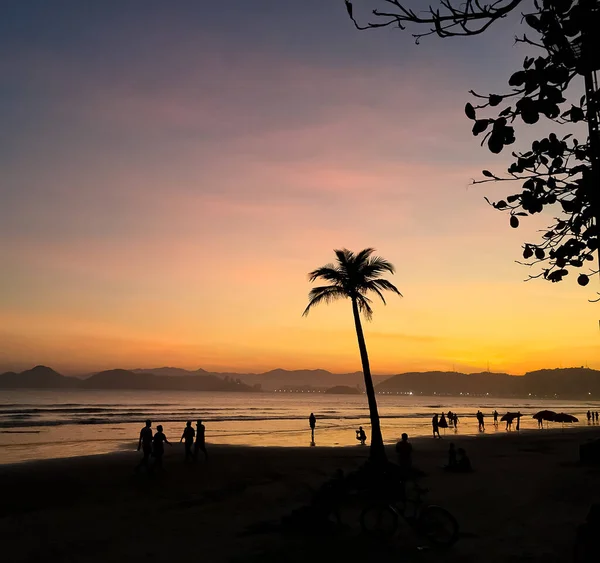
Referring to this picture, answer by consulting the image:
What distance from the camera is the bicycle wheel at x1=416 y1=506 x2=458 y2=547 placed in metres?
10.7

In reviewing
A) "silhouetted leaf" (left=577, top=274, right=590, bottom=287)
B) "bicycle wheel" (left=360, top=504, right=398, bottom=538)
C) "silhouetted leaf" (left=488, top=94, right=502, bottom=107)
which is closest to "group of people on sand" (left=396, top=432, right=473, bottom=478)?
"bicycle wheel" (left=360, top=504, right=398, bottom=538)

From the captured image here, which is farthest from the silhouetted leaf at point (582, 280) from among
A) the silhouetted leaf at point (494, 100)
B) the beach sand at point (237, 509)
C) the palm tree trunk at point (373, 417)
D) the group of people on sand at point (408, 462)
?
the palm tree trunk at point (373, 417)

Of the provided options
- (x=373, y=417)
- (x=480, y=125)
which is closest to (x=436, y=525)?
(x=480, y=125)

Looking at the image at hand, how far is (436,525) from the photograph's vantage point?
36.0ft

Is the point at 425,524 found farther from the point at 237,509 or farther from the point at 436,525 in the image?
the point at 237,509

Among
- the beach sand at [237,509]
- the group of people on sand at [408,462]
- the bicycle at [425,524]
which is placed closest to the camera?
the beach sand at [237,509]

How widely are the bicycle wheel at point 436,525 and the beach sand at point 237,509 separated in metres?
0.33

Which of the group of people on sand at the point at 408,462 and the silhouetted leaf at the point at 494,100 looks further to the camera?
the group of people on sand at the point at 408,462

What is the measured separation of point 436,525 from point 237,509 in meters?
6.32

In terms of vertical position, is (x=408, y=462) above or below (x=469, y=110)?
below

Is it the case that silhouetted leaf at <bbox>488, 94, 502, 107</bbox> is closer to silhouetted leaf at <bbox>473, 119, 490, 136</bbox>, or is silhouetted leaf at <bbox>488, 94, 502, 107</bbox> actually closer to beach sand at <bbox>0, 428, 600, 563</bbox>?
silhouetted leaf at <bbox>473, 119, 490, 136</bbox>

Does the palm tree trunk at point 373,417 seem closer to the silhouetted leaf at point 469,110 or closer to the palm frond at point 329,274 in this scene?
Result: the palm frond at point 329,274

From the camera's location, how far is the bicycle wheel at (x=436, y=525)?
10734 mm

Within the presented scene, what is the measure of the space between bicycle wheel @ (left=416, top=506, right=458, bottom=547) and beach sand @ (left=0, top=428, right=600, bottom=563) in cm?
33
